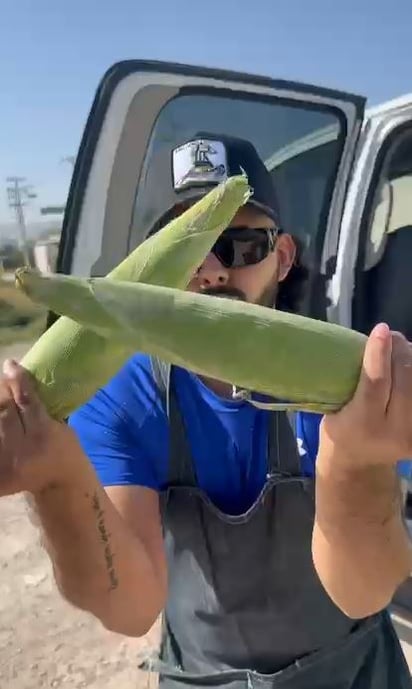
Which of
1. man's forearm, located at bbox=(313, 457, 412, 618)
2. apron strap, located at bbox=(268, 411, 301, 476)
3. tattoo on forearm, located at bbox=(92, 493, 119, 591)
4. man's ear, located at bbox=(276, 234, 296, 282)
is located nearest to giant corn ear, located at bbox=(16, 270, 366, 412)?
man's forearm, located at bbox=(313, 457, 412, 618)

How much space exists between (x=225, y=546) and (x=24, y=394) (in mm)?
879

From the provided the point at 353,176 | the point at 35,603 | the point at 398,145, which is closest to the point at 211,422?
the point at 353,176

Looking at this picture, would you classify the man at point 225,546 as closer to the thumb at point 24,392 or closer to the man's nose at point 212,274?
the man's nose at point 212,274

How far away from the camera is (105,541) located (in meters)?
1.72

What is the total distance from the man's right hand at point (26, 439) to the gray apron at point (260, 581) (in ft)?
1.89

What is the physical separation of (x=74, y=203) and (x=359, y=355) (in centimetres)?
213

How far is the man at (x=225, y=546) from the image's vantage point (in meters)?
1.76

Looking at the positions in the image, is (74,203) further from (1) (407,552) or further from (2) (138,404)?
(1) (407,552)

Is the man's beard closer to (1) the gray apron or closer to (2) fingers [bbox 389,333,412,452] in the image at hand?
(1) the gray apron

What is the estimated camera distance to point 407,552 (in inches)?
70.9

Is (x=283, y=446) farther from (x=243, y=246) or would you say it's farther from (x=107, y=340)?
(x=107, y=340)

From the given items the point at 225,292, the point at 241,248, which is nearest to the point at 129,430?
the point at 225,292

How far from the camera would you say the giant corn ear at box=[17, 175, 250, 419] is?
1.14 metres

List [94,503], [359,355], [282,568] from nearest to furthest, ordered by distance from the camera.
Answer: [359,355]
[94,503]
[282,568]
